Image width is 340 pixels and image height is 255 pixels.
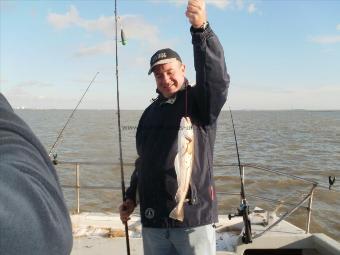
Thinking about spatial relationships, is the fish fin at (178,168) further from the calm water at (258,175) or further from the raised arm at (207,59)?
the calm water at (258,175)

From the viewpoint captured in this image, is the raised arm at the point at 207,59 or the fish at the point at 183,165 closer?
the raised arm at the point at 207,59

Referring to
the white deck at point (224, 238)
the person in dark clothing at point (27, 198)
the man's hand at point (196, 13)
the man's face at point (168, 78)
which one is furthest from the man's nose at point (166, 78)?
the white deck at point (224, 238)

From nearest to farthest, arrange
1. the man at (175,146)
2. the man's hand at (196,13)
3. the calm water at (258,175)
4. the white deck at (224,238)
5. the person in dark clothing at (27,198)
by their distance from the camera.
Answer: the person in dark clothing at (27,198) → the man's hand at (196,13) → the man at (175,146) → the white deck at (224,238) → the calm water at (258,175)

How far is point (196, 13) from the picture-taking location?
2.71 m

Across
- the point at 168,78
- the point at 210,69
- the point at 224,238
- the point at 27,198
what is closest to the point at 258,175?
the point at 224,238

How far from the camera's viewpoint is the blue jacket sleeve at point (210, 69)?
2744 millimetres

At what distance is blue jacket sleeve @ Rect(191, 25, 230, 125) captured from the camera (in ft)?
9.00

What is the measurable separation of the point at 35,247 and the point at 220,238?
5464 mm

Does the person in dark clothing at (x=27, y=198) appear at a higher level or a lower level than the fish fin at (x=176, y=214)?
higher

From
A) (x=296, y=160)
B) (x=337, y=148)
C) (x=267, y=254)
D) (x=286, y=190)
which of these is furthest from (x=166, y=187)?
(x=337, y=148)

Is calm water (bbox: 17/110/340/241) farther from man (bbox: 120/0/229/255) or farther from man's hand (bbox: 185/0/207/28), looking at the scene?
man's hand (bbox: 185/0/207/28)

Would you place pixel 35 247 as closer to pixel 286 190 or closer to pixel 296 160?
pixel 286 190

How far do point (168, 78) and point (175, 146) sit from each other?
20.0 inches

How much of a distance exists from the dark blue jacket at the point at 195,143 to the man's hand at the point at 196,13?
7 centimetres
